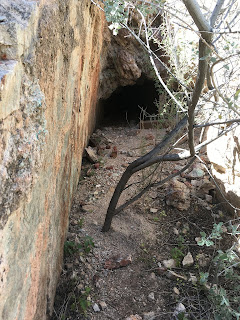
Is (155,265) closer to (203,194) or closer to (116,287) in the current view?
(116,287)

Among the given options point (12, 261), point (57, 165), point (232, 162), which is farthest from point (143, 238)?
point (12, 261)

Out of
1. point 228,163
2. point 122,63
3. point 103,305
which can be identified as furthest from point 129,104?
point 103,305

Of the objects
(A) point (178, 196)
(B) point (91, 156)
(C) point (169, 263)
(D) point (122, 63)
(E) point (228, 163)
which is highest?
(D) point (122, 63)

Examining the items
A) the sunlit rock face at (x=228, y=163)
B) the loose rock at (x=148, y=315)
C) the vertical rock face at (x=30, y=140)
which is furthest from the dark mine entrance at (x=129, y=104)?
the vertical rock face at (x=30, y=140)

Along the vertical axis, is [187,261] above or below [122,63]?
below

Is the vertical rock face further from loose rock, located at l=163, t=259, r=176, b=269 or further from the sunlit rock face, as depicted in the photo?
the sunlit rock face

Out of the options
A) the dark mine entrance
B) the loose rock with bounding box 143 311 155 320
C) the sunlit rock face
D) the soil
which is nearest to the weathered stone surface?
the soil

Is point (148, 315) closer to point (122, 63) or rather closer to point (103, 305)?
point (103, 305)

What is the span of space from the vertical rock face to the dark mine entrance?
394cm

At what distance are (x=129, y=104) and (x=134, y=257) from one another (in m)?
4.62

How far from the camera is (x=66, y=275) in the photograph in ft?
7.69

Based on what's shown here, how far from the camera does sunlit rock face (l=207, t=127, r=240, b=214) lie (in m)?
2.65

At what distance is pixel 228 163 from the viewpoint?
9.00 ft

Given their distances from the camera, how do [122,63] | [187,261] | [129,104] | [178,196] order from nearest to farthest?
[187,261], [178,196], [122,63], [129,104]
